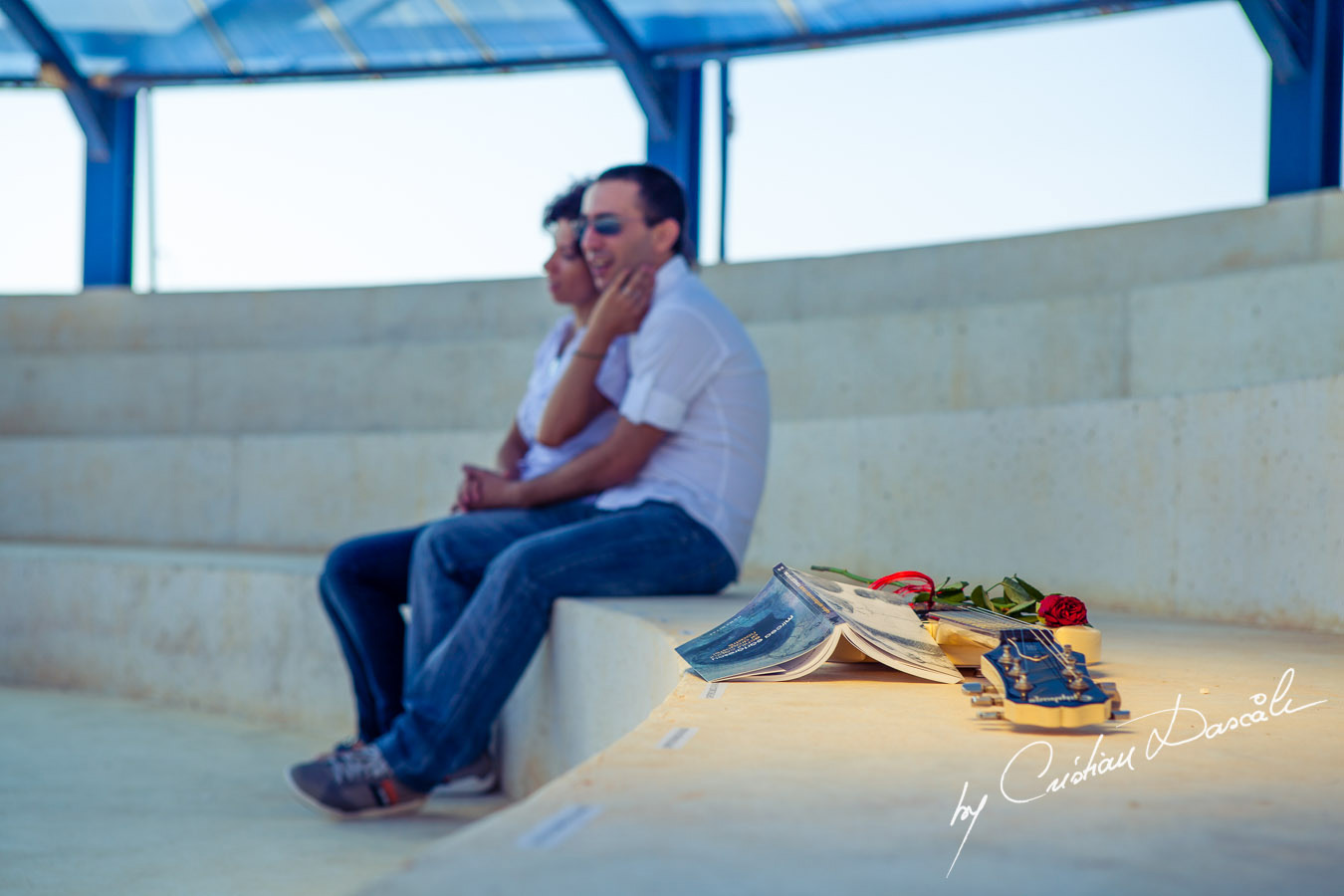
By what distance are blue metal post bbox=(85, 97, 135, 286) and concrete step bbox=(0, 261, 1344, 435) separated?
53.9 inches

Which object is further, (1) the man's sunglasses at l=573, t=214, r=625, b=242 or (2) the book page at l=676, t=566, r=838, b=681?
(1) the man's sunglasses at l=573, t=214, r=625, b=242

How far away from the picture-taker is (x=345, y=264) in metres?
8.84

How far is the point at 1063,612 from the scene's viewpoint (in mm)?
1852

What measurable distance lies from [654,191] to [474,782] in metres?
1.42

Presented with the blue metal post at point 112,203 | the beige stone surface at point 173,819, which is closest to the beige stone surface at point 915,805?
the beige stone surface at point 173,819

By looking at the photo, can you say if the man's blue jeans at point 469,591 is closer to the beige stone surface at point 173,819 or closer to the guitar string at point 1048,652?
the beige stone surface at point 173,819

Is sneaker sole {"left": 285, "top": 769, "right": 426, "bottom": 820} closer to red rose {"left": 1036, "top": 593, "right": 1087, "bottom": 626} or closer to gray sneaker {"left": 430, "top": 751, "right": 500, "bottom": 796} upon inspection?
gray sneaker {"left": 430, "top": 751, "right": 500, "bottom": 796}

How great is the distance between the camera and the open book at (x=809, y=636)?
168 centimetres

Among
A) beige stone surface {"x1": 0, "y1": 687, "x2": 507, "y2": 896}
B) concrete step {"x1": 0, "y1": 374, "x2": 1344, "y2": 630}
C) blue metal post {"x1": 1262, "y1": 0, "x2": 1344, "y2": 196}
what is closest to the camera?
beige stone surface {"x1": 0, "y1": 687, "x2": 507, "y2": 896}

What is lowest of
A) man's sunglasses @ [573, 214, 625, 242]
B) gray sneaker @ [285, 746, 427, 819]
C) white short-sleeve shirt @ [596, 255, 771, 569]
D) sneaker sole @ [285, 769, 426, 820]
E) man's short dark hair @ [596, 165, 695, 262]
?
sneaker sole @ [285, 769, 426, 820]

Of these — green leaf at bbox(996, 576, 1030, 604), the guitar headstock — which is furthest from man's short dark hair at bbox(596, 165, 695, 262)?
the guitar headstock

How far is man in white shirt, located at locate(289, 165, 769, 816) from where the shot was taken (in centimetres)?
254

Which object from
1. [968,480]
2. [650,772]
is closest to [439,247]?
[968,480]

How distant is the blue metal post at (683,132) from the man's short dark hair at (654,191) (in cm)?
451
